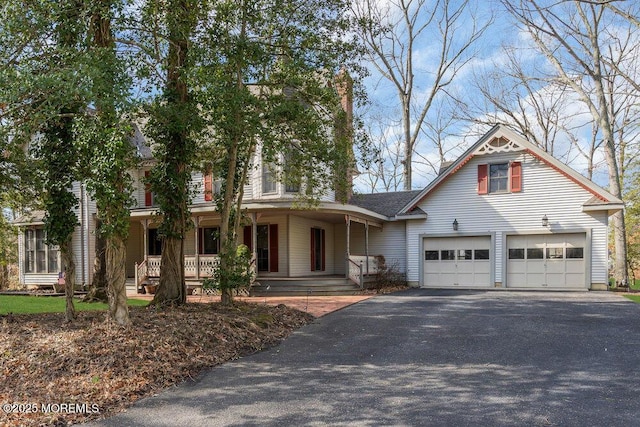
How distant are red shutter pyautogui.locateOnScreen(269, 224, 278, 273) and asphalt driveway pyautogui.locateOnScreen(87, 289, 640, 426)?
24.3ft

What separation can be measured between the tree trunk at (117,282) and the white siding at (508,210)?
13.3 m

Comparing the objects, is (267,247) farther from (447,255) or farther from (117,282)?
(117,282)

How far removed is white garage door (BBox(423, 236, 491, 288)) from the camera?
1759 cm

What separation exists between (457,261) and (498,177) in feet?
11.9

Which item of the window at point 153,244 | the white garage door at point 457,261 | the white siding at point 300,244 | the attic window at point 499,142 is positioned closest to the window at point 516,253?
the white garage door at point 457,261

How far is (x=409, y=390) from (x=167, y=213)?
658cm

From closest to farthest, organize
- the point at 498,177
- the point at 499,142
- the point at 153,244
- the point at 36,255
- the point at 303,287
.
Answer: the point at 303,287, the point at 499,142, the point at 498,177, the point at 153,244, the point at 36,255

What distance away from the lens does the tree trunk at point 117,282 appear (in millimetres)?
7156

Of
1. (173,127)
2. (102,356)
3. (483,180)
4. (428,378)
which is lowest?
(428,378)

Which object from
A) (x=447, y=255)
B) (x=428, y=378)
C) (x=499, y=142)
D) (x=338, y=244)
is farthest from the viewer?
(x=338, y=244)

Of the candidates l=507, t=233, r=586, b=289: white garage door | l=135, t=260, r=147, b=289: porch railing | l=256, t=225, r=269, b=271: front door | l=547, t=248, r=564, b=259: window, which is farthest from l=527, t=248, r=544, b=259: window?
l=135, t=260, r=147, b=289: porch railing

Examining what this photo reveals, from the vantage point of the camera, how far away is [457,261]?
→ 18031mm

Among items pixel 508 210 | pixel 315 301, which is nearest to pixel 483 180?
pixel 508 210

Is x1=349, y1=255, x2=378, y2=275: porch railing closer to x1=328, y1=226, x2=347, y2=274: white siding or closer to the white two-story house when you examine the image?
the white two-story house
